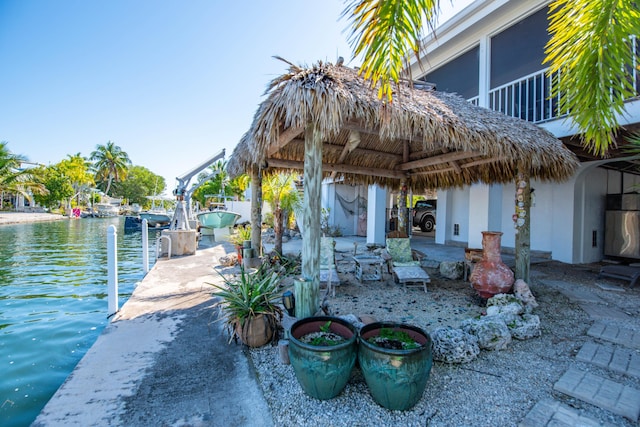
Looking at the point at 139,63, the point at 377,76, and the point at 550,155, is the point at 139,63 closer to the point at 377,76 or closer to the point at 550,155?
the point at 377,76

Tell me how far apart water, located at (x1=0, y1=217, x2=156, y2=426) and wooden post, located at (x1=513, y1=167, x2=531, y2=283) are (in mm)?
6784

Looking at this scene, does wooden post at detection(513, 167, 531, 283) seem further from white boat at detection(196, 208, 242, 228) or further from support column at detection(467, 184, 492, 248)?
white boat at detection(196, 208, 242, 228)

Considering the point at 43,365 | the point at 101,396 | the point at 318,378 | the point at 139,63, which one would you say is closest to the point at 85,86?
the point at 139,63

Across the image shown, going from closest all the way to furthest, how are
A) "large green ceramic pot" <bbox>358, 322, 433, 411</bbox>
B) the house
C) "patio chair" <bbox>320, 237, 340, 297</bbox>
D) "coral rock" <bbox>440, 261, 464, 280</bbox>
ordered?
"large green ceramic pot" <bbox>358, 322, 433, 411</bbox>, "patio chair" <bbox>320, 237, 340, 297</bbox>, "coral rock" <bbox>440, 261, 464, 280</bbox>, the house

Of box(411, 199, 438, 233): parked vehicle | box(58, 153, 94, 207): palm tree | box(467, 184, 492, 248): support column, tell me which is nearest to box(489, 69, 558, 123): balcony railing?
box(467, 184, 492, 248): support column

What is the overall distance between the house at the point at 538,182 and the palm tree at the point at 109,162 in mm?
55053

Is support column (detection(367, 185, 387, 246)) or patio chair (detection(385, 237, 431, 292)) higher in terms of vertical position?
support column (detection(367, 185, 387, 246))

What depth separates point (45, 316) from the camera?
16.9ft

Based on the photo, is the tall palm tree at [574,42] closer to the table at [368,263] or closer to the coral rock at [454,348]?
the coral rock at [454,348]

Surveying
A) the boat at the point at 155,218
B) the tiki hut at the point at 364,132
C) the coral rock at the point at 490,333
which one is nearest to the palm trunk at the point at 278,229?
the tiki hut at the point at 364,132

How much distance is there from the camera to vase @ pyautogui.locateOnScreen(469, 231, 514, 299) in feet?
14.9

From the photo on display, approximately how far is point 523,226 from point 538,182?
3.99m

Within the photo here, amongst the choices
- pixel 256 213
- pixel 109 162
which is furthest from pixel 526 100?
pixel 109 162

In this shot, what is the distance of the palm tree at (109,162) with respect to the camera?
156 feet
